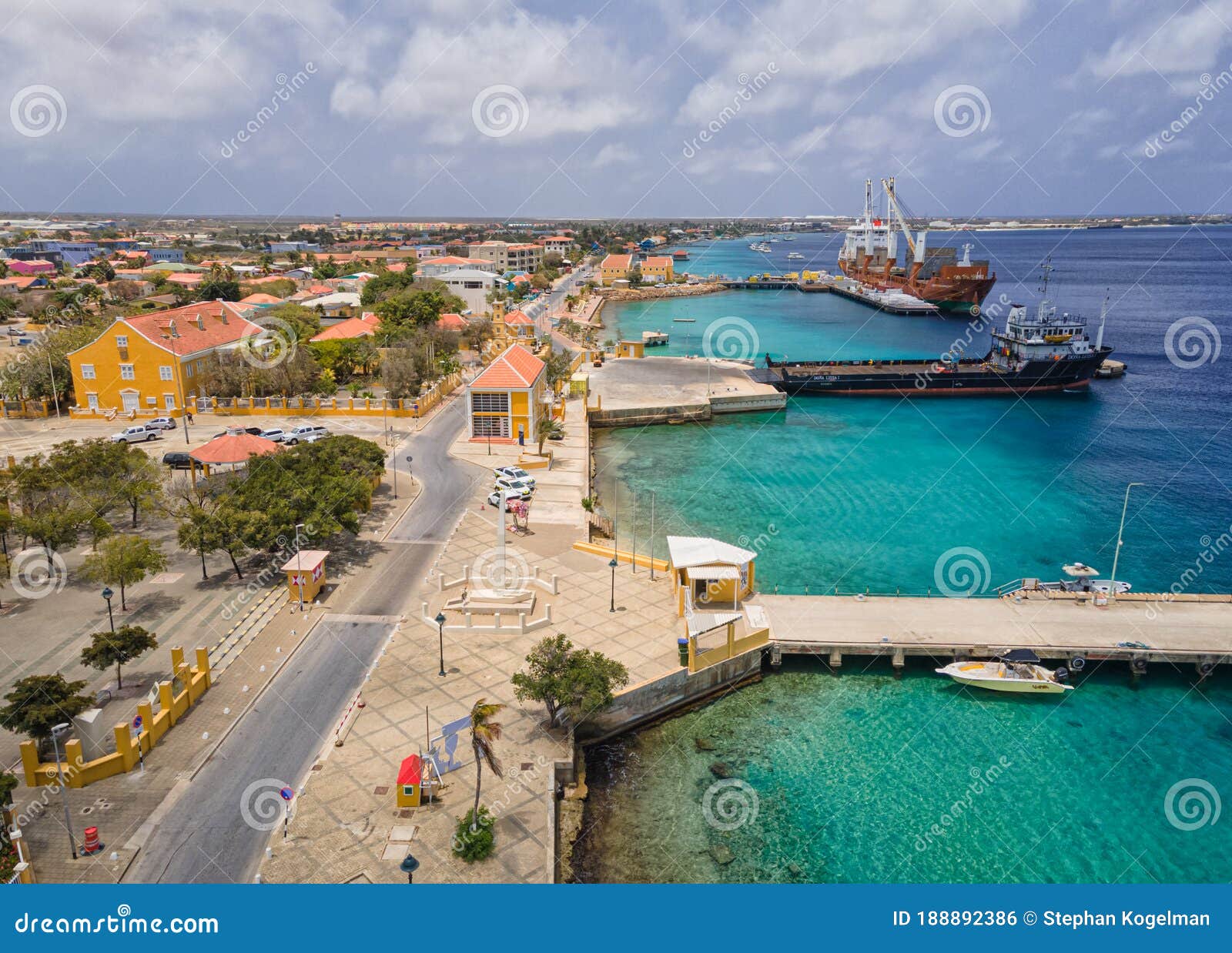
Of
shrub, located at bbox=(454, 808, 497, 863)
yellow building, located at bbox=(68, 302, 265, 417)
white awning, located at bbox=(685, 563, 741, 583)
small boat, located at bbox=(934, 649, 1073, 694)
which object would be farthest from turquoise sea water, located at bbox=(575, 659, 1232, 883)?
yellow building, located at bbox=(68, 302, 265, 417)

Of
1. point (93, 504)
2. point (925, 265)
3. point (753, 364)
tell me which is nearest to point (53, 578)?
point (93, 504)

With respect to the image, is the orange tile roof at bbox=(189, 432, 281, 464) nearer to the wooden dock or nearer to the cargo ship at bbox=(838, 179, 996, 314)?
the wooden dock

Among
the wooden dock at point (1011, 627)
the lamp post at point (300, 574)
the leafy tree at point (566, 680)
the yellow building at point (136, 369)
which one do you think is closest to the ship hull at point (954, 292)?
the wooden dock at point (1011, 627)

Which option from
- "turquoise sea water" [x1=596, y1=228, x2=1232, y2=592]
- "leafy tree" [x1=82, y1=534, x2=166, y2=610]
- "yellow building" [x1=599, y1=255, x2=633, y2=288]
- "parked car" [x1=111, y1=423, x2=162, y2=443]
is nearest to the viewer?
"leafy tree" [x1=82, y1=534, x2=166, y2=610]

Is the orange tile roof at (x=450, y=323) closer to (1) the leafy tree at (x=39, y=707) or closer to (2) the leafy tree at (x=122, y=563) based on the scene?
(2) the leafy tree at (x=122, y=563)

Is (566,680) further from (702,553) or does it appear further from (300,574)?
(300,574)

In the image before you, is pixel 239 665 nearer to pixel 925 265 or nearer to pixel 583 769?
pixel 583 769

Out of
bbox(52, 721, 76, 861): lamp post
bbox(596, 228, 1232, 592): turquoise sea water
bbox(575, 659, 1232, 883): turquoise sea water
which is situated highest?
bbox(52, 721, 76, 861): lamp post

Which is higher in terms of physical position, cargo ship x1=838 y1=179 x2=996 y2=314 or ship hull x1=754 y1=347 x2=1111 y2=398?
cargo ship x1=838 y1=179 x2=996 y2=314
